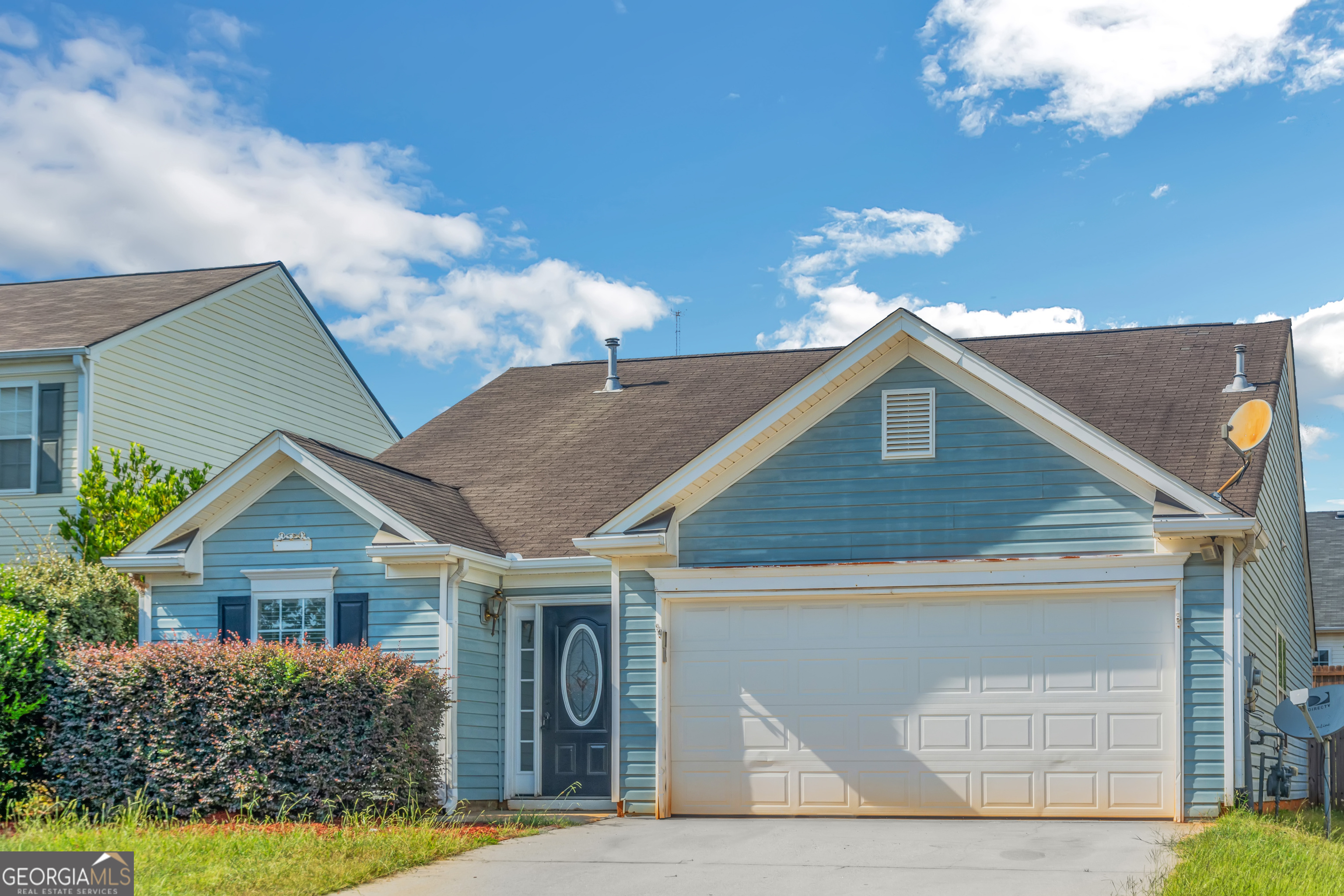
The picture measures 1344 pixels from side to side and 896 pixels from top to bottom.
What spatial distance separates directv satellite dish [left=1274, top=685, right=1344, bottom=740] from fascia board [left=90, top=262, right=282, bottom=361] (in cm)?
1655

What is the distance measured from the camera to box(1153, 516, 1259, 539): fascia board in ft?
37.4

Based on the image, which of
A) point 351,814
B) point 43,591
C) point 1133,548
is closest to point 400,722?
point 351,814

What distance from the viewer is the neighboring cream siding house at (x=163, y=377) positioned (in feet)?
60.5

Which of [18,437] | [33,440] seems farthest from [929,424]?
[18,437]

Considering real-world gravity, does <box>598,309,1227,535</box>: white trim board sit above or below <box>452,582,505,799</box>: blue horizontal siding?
above

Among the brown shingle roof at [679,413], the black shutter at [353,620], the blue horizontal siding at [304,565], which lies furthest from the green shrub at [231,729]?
the brown shingle roof at [679,413]

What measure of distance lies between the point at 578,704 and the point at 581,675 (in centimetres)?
35

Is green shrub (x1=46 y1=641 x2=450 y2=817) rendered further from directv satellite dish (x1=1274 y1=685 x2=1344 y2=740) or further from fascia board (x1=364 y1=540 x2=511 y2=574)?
directv satellite dish (x1=1274 y1=685 x2=1344 y2=740)

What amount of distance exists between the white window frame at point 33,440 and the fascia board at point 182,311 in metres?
1.01

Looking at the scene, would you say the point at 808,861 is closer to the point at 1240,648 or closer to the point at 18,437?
the point at 1240,648

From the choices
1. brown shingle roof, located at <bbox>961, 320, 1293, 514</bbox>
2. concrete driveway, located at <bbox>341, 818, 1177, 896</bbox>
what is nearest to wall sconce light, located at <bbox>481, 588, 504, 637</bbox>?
concrete driveway, located at <bbox>341, 818, 1177, 896</bbox>

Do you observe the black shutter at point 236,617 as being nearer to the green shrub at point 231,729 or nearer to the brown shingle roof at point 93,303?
the green shrub at point 231,729

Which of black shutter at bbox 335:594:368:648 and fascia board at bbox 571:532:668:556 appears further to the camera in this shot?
black shutter at bbox 335:594:368:648

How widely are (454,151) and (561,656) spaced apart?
9.98 m
